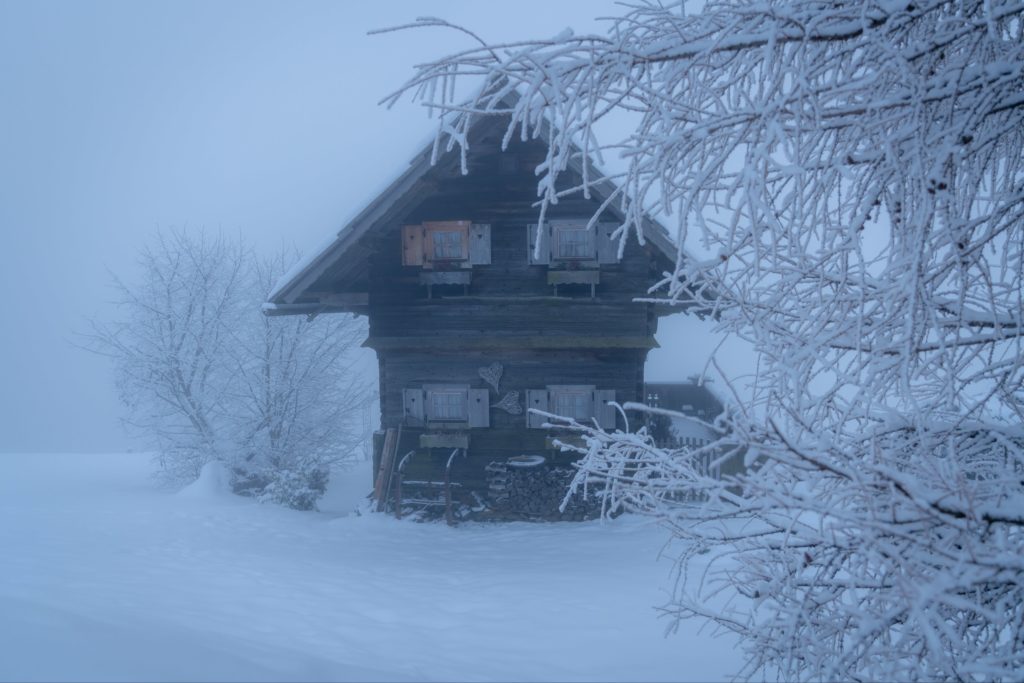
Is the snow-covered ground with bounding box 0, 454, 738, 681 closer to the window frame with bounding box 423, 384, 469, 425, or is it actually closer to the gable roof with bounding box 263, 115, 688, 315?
A: the window frame with bounding box 423, 384, 469, 425

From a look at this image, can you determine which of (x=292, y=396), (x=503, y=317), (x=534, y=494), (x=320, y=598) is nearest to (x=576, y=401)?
(x=534, y=494)

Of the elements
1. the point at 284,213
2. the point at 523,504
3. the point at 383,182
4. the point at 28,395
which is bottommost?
the point at 28,395

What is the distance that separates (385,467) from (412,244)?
384 centimetres

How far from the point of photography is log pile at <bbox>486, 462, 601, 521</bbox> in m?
10.6

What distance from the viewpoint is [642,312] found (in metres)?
10.3

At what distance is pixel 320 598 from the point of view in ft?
19.1

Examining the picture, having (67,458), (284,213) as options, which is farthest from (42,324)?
(67,458)

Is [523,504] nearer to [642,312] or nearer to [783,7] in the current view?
[642,312]

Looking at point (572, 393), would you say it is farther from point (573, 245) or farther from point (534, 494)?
point (573, 245)

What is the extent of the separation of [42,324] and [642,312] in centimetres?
7656

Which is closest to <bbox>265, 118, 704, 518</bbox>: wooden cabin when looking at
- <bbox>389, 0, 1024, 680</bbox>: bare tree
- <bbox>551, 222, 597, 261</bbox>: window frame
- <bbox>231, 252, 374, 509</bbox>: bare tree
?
<bbox>551, 222, 597, 261</bbox>: window frame

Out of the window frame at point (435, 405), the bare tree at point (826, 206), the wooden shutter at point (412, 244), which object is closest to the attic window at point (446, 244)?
the wooden shutter at point (412, 244)

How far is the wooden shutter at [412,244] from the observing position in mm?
10461

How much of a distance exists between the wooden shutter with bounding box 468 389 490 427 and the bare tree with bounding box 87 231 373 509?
707 cm
